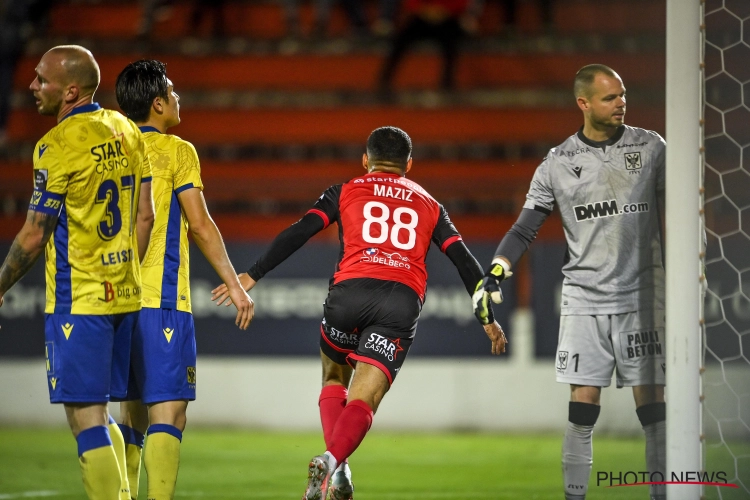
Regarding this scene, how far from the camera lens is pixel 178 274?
4.27m

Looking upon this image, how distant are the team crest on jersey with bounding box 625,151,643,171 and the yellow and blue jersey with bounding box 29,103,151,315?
2.29 metres

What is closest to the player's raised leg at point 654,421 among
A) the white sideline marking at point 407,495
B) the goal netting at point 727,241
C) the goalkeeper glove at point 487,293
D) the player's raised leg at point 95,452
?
the goal netting at point 727,241

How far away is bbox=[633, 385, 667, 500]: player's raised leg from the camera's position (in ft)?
14.9

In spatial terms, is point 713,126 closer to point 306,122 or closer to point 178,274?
point 178,274

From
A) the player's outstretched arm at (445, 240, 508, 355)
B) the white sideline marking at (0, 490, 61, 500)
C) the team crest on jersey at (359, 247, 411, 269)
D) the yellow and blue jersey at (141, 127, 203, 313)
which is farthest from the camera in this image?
the white sideline marking at (0, 490, 61, 500)

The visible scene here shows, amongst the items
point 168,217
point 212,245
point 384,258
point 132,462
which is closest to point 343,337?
point 384,258

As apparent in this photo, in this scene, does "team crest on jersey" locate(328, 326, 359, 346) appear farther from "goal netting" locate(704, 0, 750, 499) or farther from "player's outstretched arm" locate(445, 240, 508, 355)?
"goal netting" locate(704, 0, 750, 499)

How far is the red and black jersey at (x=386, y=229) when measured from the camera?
451 cm

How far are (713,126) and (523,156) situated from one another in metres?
6.04

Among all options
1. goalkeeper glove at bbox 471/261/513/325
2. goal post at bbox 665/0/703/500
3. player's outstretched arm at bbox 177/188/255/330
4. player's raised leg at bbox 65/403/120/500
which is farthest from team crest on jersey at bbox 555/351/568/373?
player's raised leg at bbox 65/403/120/500

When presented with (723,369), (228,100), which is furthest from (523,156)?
(723,369)

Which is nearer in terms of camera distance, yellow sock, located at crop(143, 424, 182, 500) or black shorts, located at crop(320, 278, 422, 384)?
yellow sock, located at crop(143, 424, 182, 500)

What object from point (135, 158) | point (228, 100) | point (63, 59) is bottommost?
point (135, 158)

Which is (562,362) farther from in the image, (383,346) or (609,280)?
(383,346)
